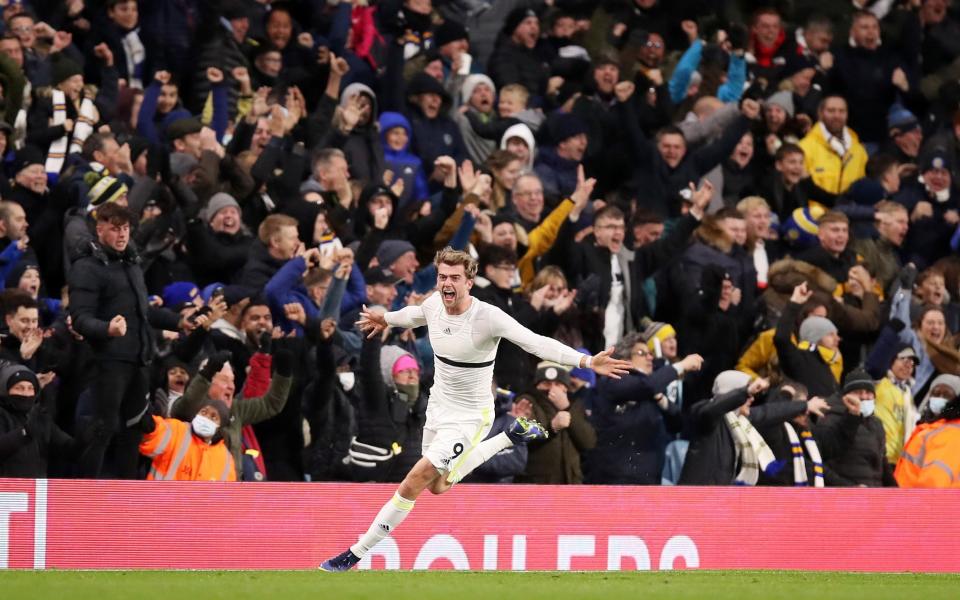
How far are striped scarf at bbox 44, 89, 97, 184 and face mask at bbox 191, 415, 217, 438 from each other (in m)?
3.37

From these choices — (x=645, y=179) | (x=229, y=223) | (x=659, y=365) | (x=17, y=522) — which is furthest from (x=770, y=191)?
(x=17, y=522)

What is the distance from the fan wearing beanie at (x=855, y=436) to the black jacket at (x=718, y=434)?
48cm

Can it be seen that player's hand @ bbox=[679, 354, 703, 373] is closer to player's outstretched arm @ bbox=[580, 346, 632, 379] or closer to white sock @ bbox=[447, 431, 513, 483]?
white sock @ bbox=[447, 431, 513, 483]

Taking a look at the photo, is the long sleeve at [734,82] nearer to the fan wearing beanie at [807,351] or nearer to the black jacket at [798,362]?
the fan wearing beanie at [807,351]

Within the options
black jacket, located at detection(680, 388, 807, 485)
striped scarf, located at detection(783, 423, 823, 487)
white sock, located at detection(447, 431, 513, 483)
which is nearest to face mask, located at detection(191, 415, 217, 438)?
white sock, located at detection(447, 431, 513, 483)

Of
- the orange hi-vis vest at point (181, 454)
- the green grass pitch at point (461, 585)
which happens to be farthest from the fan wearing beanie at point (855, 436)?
the orange hi-vis vest at point (181, 454)

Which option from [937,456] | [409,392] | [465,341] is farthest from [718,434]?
[465,341]

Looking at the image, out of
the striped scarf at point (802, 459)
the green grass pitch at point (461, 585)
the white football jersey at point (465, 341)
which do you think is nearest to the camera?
the green grass pitch at point (461, 585)

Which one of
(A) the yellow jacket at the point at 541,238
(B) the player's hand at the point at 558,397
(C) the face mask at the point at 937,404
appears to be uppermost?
(A) the yellow jacket at the point at 541,238

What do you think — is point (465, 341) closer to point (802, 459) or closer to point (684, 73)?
point (802, 459)

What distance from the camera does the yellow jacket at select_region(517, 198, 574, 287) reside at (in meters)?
16.7

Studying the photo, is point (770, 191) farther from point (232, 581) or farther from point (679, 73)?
point (232, 581)

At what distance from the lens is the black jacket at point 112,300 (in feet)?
44.2

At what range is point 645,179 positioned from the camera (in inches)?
720
